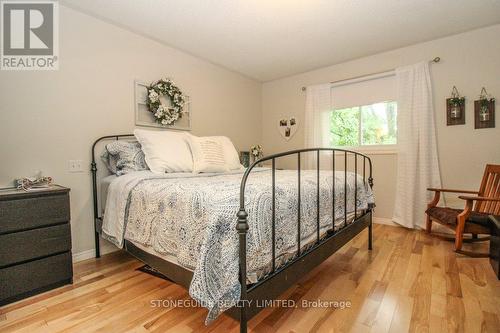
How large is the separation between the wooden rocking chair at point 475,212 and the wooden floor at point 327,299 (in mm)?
293

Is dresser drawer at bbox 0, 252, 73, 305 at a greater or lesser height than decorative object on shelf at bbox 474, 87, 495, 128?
lesser

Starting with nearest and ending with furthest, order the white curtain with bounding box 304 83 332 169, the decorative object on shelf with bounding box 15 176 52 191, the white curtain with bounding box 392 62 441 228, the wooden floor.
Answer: the wooden floor < the decorative object on shelf with bounding box 15 176 52 191 < the white curtain with bounding box 392 62 441 228 < the white curtain with bounding box 304 83 332 169

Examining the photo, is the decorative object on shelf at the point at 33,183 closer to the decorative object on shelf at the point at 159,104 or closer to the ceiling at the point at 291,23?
the decorative object on shelf at the point at 159,104

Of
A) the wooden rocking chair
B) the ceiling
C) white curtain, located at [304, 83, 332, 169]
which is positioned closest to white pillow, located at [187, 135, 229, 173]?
the ceiling

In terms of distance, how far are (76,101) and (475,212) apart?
389 centimetres

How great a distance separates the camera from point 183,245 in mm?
1176

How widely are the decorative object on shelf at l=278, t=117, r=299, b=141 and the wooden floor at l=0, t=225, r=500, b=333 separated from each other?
2368 mm

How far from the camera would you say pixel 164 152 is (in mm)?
2193

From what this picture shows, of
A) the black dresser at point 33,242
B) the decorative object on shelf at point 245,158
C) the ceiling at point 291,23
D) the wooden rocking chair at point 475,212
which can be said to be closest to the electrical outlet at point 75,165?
the black dresser at point 33,242

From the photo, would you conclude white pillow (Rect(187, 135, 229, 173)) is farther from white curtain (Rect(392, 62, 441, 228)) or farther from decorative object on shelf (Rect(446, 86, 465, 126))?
decorative object on shelf (Rect(446, 86, 465, 126))

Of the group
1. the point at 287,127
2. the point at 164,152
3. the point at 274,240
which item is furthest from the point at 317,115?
the point at 274,240

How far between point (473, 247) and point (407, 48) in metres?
2.39

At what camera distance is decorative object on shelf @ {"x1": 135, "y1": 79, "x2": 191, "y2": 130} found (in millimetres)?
2623

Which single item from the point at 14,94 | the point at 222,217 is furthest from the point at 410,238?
the point at 14,94
